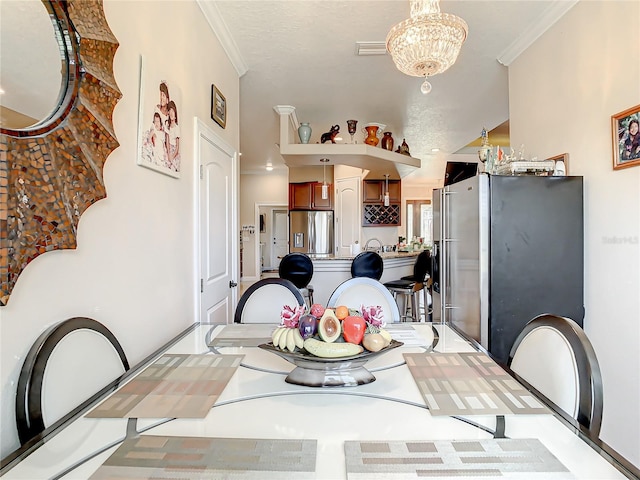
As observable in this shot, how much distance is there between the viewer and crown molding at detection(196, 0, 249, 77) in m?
2.22

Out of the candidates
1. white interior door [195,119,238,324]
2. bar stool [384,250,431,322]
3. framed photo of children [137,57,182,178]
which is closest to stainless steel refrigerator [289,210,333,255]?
bar stool [384,250,431,322]

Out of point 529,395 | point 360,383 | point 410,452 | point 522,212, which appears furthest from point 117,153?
point 522,212

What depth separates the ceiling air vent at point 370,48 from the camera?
2.68 meters

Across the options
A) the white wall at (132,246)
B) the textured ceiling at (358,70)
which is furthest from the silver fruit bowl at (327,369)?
the textured ceiling at (358,70)

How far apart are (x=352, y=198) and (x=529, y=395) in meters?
6.15

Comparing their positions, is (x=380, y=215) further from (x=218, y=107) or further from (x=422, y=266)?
(x=218, y=107)

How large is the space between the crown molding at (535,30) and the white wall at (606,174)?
54 mm

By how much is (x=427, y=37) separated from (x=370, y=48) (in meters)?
1.21

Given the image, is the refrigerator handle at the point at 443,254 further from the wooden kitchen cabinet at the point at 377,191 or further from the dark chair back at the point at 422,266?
the wooden kitchen cabinet at the point at 377,191

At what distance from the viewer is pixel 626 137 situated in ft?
6.10

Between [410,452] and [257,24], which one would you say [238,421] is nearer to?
[410,452]

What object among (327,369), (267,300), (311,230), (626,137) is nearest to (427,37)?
(626,137)

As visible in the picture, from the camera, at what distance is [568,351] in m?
1.12

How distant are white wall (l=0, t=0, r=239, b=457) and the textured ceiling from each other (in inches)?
22.4
